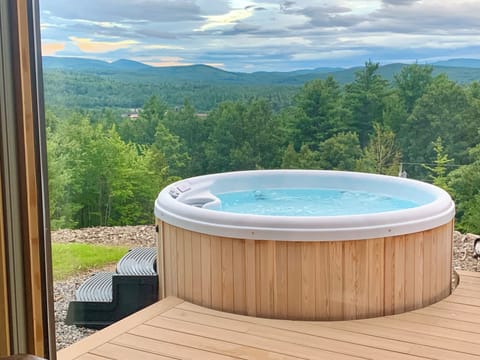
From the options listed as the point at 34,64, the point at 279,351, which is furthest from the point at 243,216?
the point at 34,64

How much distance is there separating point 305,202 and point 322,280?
5.44 feet

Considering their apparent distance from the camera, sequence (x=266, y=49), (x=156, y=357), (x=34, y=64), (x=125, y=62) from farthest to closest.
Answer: (x=266, y=49) < (x=125, y=62) < (x=156, y=357) < (x=34, y=64)

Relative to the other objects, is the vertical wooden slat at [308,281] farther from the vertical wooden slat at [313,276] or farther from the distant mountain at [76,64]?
the distant mountain at [76,64]

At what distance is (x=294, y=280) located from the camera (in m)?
3.04

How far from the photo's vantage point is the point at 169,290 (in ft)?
11.1

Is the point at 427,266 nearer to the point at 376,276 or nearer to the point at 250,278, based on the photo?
the point at 376,276

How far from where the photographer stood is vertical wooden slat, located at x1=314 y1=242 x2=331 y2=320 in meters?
3.01

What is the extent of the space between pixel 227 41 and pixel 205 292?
2.26 m

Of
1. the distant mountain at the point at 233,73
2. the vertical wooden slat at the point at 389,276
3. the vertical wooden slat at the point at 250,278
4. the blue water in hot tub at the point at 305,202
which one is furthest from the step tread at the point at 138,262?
the vertical wooden slat at the point at 389,276

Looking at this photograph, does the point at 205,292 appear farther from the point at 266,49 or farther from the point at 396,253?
the point at 266,49

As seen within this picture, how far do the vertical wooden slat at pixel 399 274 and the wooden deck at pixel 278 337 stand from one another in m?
0.06

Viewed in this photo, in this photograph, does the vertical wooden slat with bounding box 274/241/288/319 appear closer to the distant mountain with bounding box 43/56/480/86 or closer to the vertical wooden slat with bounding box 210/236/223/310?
the vertical wooden slat with bounding box 210/236/223/310

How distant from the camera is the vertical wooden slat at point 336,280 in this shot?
3014 millimetres

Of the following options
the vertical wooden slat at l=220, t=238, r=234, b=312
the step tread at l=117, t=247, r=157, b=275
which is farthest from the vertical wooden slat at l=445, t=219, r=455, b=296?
the step tread at l=117, t=247, r=157, b=275
